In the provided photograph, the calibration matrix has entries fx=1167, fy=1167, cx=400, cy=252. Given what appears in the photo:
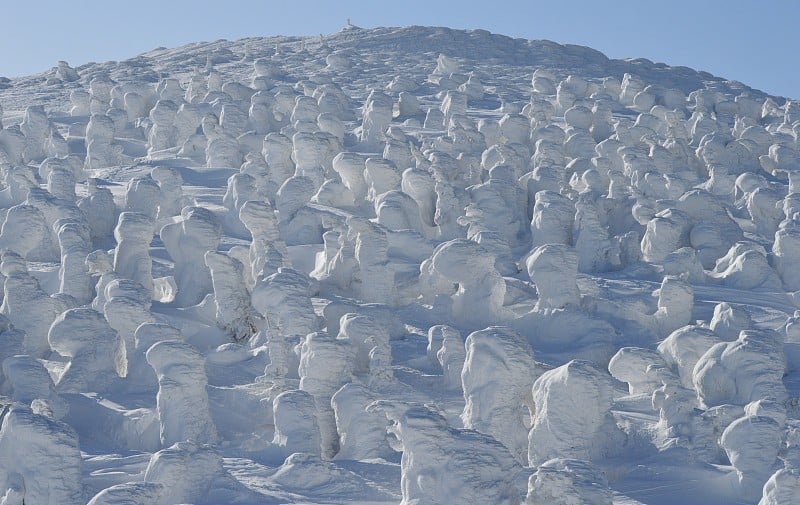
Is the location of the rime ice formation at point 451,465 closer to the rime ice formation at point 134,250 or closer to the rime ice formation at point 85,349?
the rime ice formation at point 85,349

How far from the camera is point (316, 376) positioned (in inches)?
394

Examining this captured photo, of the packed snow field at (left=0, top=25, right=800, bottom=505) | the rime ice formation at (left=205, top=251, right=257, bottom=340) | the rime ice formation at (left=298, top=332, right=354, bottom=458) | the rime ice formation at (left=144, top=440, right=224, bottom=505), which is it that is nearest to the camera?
the rime ice formation at (left=144, top=440, right=224, bottom=505)

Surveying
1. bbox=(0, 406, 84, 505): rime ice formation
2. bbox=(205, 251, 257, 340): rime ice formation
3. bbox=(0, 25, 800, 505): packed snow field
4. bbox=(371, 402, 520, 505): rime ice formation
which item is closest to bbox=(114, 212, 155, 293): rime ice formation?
bbox=(0, 25, 800, 505): packed snow field

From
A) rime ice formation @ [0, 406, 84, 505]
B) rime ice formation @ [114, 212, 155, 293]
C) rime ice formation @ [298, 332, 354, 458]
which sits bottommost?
rime ice formation @ [0, 406, 84, 505]

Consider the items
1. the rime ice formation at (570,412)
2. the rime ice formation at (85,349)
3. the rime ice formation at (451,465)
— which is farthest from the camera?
the rime ice formation at (85,349)

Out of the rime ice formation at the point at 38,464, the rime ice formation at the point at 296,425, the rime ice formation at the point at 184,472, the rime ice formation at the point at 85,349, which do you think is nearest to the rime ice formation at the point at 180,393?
the rime ice formation at the point at 296,425

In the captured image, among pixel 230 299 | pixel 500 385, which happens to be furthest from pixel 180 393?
pixel 230 299

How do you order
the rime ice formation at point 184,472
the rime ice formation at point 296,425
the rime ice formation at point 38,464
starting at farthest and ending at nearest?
the rime ice formation at point 296,425 → the rime ice formation at point 38,464 → the rime ice formation at point 184,472

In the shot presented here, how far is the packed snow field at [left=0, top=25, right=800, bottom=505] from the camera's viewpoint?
839 centimetres

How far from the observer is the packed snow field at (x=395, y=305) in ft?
27.5

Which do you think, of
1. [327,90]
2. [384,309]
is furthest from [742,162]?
[384,309]

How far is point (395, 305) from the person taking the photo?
44.0 ft

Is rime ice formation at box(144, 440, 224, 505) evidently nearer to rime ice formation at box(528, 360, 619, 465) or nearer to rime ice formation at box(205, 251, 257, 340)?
rime ice formation at box(528, 360, 619, 465)

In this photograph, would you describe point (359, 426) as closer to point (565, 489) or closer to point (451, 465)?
point (451, 465)
